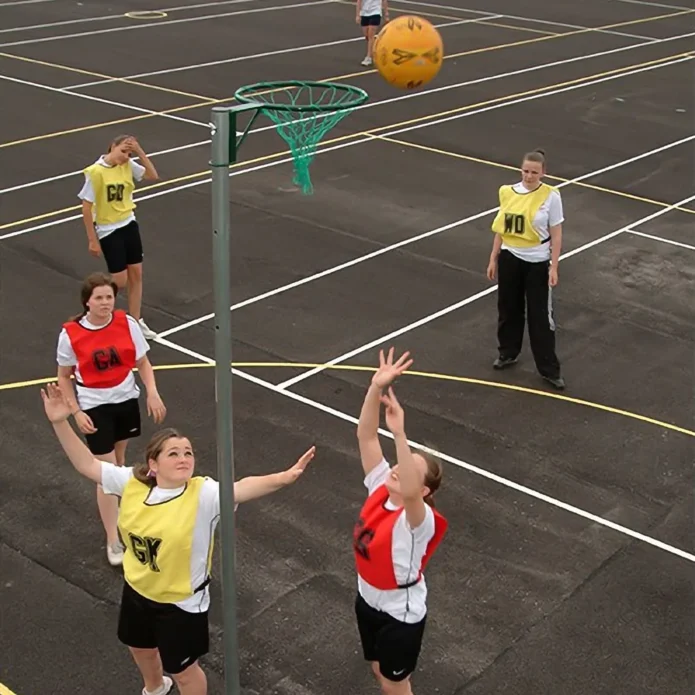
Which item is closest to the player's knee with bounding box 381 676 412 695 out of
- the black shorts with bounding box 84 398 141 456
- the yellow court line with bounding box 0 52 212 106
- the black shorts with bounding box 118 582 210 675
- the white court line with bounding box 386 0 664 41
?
the black shorts with bounding box 118 582 210 675

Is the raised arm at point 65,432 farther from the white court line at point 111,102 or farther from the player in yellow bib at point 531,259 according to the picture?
the white court line at point 111,102

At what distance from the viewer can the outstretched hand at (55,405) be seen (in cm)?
527

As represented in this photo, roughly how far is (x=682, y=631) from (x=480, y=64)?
20.0 m

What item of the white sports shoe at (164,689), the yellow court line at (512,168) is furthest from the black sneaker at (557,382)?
the yellow court line at (512,168)

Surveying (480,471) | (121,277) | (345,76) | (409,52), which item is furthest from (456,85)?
(480,471)

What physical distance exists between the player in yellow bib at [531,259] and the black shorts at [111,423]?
4282 millimetres

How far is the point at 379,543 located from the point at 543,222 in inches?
211

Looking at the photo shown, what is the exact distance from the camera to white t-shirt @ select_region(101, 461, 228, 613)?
533 centimetres

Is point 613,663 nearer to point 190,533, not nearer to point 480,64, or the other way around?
point 190,533

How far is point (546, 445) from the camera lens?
30.4ft

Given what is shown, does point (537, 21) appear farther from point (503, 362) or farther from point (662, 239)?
point (503, 362)

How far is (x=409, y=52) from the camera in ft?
29.1

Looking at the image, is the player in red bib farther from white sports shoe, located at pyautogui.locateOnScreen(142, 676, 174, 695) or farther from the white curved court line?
the white curved court line

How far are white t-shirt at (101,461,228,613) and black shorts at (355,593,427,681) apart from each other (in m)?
0.83
